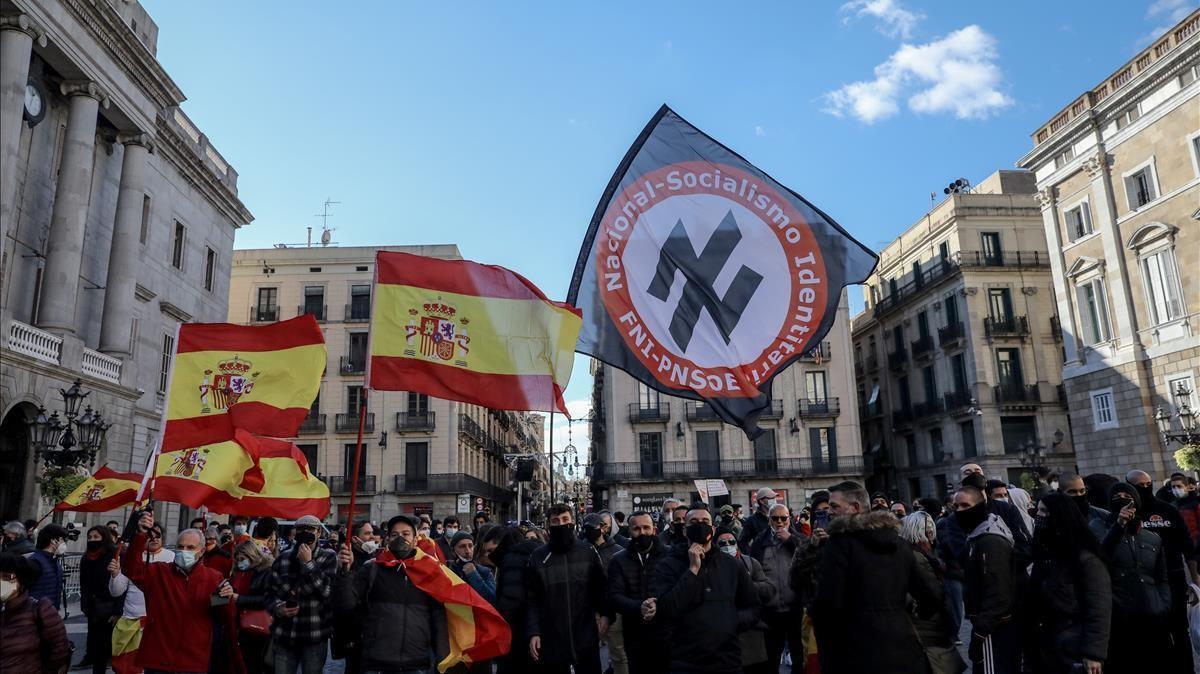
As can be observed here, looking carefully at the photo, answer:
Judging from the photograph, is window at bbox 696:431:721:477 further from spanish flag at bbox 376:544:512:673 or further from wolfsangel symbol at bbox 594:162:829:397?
spanish flag at bbox 376:544:512:673

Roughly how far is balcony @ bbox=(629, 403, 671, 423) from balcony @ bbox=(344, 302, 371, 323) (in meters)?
→ 15.5

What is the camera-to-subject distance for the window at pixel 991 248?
40.6 metres

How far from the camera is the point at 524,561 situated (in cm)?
663

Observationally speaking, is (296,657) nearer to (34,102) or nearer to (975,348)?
(34,102)

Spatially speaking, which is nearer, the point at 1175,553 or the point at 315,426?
the point at 1175,553

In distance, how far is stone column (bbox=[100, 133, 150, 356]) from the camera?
2356 centimetres

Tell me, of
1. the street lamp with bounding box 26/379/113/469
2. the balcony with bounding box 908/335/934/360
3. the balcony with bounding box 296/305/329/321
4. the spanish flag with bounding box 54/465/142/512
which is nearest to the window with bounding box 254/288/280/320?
the balcony with bounding box 296/305/329/321

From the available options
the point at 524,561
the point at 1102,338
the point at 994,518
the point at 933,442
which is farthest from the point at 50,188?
the point at 933,442

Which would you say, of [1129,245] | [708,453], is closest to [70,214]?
[708,453]

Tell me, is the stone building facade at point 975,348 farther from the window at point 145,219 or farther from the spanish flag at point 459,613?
the window at point 145,219

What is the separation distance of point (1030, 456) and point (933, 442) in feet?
30.6

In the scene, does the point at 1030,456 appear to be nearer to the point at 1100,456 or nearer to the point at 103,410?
the point at 1100,456

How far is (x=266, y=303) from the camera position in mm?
45688

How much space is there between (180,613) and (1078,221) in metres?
31.1
